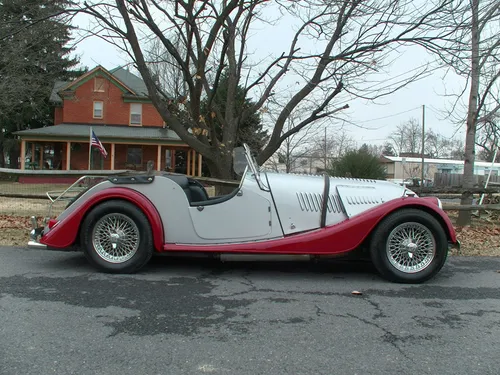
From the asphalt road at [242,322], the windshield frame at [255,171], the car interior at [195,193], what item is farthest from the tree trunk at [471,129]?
the car interior at [195,193]

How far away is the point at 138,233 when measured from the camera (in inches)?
201

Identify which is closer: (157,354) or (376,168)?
(157,354)

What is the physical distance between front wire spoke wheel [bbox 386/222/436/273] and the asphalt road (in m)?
0.26

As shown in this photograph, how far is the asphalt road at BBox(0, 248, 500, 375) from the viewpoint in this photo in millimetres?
2934

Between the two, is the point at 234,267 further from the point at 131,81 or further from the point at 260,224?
the point at 131,81

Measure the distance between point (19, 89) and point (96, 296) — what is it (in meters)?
10.8

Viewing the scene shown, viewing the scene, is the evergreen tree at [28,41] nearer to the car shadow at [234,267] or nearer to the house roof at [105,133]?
the car shadow at [234,267]

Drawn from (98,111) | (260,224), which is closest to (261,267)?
(260,224)

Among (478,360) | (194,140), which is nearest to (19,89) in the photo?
(194,140)

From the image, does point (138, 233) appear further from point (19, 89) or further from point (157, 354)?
point (19, 89)

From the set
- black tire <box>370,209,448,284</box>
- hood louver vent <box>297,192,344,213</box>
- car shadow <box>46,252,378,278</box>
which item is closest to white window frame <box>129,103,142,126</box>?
car shadow <box>46,252,378,278</box>

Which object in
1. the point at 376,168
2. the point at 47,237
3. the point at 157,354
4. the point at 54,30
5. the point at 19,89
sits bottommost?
the point at 157,354

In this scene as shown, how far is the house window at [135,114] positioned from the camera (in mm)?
28156

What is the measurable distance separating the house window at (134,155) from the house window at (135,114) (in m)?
1.76
